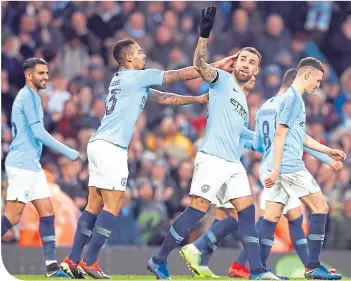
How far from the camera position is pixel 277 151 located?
1173cm

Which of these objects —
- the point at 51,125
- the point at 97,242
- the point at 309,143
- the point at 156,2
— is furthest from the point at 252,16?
the point at 97,242

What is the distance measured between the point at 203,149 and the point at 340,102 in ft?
29.8

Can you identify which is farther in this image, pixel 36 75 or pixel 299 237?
pixel 299 237

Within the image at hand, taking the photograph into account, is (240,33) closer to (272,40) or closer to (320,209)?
(272,40)

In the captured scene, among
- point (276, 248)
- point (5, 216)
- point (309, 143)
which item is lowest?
point (276, 248)

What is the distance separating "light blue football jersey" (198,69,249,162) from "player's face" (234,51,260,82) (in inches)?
4.7

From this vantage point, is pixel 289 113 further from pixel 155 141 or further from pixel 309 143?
pixel 155 141

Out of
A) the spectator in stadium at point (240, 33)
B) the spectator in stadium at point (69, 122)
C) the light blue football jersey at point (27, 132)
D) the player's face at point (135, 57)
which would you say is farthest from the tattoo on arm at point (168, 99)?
the spectator in stadium at point (240, 33)

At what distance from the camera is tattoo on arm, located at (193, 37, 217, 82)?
1113 cm

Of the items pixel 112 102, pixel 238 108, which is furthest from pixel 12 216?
pixel 238 108

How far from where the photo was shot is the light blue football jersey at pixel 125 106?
11594 mm

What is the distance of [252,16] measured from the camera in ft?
68.9

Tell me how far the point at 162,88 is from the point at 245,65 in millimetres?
7363

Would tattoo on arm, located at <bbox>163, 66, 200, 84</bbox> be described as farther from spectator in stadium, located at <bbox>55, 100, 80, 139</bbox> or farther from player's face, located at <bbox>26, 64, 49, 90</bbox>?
spectator in stadium, located at <bbox>55, 100, 80, 139</bbox>
